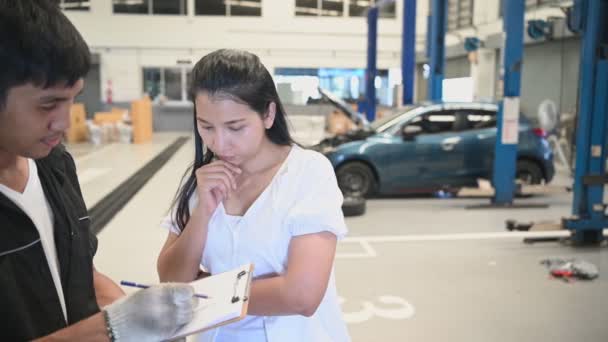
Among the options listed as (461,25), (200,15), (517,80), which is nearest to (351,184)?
(517,80)

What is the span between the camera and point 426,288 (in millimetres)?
3893

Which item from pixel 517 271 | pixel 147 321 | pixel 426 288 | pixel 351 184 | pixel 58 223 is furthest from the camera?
pixel 351 184

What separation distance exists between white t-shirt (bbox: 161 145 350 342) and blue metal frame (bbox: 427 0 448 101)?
7670mm

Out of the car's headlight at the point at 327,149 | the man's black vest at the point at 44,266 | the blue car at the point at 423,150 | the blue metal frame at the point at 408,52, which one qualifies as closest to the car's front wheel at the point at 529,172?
the blue car at the point at 423,150

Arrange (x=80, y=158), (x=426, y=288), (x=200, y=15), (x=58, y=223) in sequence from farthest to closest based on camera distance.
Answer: (x=200, y=15) → (x=80, y=158) → (x=426, y=288) → (x=58, y=223)

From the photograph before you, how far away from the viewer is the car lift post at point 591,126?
4562 mm

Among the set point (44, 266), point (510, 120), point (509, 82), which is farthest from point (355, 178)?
point (44, 266)

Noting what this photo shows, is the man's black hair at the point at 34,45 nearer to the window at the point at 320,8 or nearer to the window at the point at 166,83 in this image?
the window at the point at 166,83

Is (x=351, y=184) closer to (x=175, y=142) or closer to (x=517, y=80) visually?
(x=517, y=80)

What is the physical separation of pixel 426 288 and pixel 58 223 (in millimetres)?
3196

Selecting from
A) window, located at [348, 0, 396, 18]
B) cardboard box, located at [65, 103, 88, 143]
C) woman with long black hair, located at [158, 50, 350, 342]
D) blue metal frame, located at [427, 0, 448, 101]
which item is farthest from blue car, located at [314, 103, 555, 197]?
window, located at [348, 0, 396, 18]

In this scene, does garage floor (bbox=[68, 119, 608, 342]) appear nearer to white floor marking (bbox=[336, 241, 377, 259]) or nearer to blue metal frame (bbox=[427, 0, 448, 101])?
white floor marking (bbox=[336, 241, 377, 259])

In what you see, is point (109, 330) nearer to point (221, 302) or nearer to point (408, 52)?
point (221, 302)

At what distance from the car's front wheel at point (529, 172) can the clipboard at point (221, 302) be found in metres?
6.75
